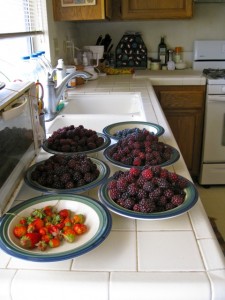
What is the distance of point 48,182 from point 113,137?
1.35 ft

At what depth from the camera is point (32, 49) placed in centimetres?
196

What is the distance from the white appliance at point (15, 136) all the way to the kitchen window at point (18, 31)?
0.51 metres

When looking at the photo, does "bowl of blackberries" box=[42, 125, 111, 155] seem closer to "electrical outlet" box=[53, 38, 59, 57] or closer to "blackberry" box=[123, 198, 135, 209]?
"blackberry" box=[123, 198, 135, 209]

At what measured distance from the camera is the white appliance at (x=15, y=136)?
74 centimetres

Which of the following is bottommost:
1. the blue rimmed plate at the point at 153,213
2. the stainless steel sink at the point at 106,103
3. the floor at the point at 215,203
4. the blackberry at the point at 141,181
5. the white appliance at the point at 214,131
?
the floor at the point at 215,203

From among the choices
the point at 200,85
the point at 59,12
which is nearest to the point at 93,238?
the point at 59,12

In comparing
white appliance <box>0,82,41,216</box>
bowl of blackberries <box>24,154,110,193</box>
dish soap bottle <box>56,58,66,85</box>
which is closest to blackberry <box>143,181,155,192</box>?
Answer: bowl of blackberries <box>24,154,110,193</box>

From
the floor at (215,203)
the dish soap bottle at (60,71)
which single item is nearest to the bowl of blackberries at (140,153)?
the dish soap bottle at (60,71)

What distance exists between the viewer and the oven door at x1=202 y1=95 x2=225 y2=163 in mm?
2500

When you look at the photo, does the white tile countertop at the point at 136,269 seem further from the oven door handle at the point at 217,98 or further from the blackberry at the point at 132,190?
the oven door handle at the point at 217,98

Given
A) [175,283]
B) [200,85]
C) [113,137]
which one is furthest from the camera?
[200,85]

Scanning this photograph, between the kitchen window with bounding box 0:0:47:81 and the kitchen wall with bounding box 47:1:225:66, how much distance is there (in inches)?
39.9

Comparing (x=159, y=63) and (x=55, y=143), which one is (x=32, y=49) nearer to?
(x=55, y=143)

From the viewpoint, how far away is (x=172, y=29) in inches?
119
